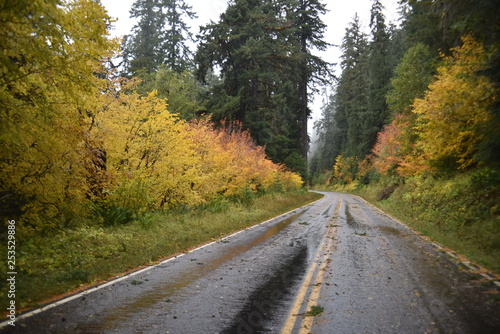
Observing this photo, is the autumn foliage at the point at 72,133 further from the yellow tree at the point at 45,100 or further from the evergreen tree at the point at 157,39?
the evergreen tree at the point at 157,39

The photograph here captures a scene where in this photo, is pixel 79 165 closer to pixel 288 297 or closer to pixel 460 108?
pixel 288 297

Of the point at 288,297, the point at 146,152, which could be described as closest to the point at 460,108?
the point at 288,297

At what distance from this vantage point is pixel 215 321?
4.66 m

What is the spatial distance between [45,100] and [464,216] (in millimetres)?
14607

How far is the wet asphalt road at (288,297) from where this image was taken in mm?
4504

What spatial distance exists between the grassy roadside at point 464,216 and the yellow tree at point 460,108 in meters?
1.41

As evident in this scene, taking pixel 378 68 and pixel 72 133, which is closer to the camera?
pixel 72 133

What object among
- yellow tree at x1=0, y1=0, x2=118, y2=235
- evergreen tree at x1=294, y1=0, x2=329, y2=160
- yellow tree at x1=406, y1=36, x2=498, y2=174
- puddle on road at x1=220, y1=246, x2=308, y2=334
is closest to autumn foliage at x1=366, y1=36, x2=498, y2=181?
yellow tree at x1=406, y1=36, x2=498, y2=174

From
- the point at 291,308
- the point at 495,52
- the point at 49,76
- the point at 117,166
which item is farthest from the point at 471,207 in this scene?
the point at 49,76

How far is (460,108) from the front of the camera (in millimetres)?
12609

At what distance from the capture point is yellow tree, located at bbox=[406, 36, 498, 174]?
1128 centimetres

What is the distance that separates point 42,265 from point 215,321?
4858mm

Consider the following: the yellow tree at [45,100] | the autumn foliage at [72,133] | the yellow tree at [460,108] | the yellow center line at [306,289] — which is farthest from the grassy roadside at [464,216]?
the autumn foliage at [72,133]

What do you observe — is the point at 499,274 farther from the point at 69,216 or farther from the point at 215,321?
the point at 69,216
